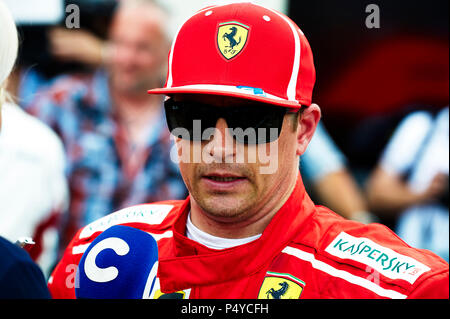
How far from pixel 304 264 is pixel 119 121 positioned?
2803mm

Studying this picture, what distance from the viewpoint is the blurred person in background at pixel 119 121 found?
14.7 feet

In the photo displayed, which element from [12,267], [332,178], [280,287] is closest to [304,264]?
[280,287]

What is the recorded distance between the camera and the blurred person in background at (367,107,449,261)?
4359 mm

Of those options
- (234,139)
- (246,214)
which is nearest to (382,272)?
(246,214)

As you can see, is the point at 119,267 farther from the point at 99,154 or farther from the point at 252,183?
the point at 99,154

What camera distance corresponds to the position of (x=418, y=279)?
1951 millimetres

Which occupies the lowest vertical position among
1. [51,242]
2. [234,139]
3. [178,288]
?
[51,242]

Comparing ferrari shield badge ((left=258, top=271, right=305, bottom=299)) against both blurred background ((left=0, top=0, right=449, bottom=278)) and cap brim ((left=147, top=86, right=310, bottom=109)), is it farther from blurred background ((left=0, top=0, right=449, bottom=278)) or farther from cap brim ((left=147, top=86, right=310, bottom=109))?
blurred background ((left=0, top=0, right=449, bottom=278))

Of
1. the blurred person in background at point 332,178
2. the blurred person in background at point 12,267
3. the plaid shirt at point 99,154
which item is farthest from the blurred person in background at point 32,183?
the blurred person in background at point 12,267

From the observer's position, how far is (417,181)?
4406 millimetres

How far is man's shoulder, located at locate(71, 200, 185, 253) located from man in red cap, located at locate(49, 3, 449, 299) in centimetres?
21

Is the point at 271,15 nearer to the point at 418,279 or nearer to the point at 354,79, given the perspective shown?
the point at 418,279

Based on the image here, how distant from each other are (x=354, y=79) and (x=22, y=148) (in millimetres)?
2298

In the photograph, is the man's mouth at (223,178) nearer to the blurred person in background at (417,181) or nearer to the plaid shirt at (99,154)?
the plaid shirt at (99,154)
